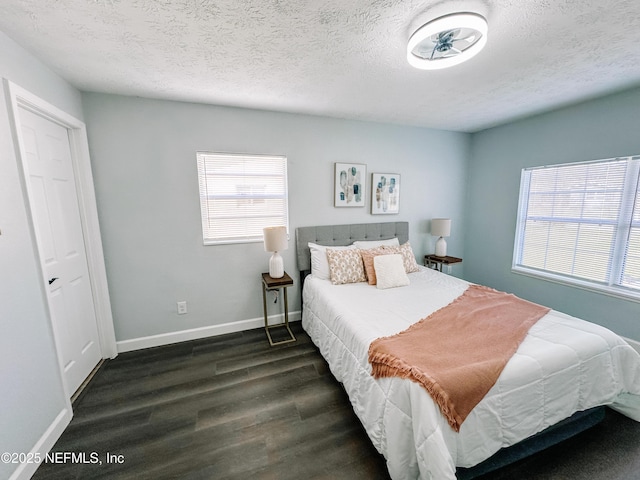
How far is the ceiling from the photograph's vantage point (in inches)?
49.8

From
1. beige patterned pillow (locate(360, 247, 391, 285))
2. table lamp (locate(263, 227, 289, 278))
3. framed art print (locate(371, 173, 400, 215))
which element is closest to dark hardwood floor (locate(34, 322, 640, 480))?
beige patterned pillow (locate(360, 247, 391, 285))

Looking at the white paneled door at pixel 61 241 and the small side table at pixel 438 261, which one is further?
the small side table at pixel 438 261

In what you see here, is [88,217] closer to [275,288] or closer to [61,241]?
[61,241]

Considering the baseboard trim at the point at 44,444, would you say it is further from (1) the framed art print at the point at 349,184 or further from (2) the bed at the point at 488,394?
(1) the framed art print at the point at 349,184

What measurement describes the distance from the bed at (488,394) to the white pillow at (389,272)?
0.35m

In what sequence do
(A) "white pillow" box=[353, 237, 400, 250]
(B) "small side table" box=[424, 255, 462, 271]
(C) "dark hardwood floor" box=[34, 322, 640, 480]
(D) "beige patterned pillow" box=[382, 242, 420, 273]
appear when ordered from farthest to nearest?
(B) "small side table" box=[424, 255, 462, 271]
(A) "white pillow" box=[353, 237, 400, 250]
(D) "beige patterned pillow" box=[382, 242, 420, 273]
(C) "dark hardwood floor" box=[34, 322, 640, 480]

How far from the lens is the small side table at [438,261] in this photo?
11.3ft

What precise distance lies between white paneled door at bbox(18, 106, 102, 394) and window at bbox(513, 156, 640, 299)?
187 inches

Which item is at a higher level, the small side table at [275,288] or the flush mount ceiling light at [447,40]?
the flush mount ceiling light at [447,40]

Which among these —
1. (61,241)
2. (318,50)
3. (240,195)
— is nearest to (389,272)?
(240,195)

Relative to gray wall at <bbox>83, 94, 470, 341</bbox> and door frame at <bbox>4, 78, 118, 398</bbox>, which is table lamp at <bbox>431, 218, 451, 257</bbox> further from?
door frame at <bbox>4, 78, 118, 398</bbox>

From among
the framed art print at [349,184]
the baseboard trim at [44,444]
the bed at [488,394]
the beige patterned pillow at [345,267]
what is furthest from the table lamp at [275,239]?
the baseboard trim at [44,444]

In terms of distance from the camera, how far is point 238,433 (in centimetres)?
163

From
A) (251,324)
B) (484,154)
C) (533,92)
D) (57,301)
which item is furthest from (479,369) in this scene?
(484,154)
